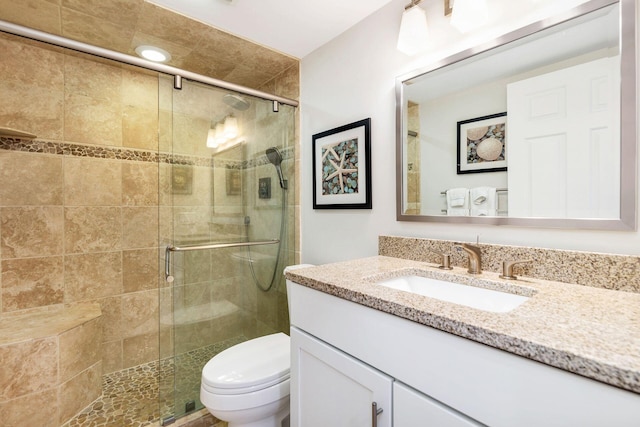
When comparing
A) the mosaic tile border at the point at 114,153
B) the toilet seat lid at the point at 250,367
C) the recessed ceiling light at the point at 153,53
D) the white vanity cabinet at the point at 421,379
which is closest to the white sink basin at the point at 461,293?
the white vanity cabinet at the point at 421,379

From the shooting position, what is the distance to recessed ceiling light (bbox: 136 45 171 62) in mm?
1919

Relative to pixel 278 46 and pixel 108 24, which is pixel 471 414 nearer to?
pixel 278 46

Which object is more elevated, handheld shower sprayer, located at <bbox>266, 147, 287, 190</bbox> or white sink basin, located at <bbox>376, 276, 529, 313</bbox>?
handheld shower sprayer, located at <bbox>266, 147, 287, 190</bbox>

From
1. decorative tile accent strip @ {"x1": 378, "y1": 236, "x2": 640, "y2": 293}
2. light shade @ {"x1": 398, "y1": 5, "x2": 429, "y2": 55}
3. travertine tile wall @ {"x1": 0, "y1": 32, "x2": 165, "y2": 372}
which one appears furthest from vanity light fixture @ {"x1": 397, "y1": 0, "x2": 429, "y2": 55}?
travertine tile wall @ {"x1": 0, "y1": 32, "x2": 165, "y2": 372}

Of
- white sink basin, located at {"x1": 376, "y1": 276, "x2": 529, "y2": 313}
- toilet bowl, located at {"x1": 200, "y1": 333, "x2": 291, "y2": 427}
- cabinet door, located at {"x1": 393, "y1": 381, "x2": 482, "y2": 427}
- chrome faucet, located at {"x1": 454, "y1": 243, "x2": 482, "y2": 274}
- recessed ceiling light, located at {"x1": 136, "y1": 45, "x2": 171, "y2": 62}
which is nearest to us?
cabinet door, located at {"x1": 393, "y1": 381, "x2": 482, "y2": 427}

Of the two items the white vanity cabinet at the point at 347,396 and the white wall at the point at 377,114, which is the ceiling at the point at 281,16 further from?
the white vanity cabinet at the point at 347,396

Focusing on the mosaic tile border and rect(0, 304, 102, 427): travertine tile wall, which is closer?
rect(0, 304, 102, 427): travertine tile wall

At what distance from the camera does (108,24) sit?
166 cm

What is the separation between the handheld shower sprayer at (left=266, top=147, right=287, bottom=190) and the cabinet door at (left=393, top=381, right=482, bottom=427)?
1547 millimetres

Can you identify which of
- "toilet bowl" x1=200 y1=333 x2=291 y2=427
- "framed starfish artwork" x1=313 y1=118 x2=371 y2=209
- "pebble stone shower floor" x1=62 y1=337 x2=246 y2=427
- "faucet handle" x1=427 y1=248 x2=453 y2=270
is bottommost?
"pebble stone shower floor" x1=62 y1=337 x2=246 y2=427

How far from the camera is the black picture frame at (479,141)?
1.11 metres

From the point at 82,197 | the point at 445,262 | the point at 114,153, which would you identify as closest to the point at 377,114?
the point at 445,262

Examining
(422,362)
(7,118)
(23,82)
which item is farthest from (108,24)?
(422,362)

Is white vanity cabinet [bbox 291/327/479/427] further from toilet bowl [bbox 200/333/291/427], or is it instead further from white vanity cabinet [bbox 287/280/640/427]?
toilet bowl [bbox 200/333/291/427]
